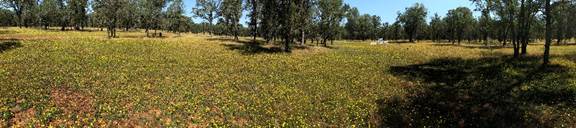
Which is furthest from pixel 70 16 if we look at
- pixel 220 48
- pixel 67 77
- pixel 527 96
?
pixel 527 96

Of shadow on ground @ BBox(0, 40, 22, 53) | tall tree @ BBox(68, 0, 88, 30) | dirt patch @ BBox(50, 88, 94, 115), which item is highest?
tall tree @ BBox(68, 0, 88, 30)

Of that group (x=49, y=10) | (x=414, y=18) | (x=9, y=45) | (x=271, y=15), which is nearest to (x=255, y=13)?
(x=271, y=15)

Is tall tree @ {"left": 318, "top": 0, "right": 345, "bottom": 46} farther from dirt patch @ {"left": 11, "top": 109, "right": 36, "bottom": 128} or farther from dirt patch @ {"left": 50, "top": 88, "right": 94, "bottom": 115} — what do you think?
dirt patch @ {"left": 11, "top": 109, "right": 36, "bottom": 128}

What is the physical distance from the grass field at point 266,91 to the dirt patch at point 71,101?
5cm

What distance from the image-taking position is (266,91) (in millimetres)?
28359

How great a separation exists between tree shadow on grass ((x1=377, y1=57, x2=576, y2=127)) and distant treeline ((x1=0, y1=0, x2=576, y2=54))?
13111mm

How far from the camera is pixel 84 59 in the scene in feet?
118

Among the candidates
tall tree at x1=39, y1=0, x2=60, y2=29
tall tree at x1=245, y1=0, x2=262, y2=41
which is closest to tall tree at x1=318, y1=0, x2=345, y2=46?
tall tree at x1=245, y1=0, x2=262, y2=41

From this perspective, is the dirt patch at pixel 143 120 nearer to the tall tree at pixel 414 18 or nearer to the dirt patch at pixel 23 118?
the dirt patch at pixel 23 118

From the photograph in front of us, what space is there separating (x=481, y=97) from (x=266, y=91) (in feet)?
44.3

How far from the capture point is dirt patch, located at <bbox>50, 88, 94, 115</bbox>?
70.9 ft

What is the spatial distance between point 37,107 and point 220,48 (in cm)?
3060

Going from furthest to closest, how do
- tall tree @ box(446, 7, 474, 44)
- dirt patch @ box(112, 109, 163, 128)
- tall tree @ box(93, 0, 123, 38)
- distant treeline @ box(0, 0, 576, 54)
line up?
tall tree @ box(446, 7, 474, 44) < tall tree @ box(93, 0, 123, 38) < distant treeline @ box(0, 0, 576, 54) < dirt patch @ box(112, 109, 163, 128)

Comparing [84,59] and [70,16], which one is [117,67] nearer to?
[84,59]
